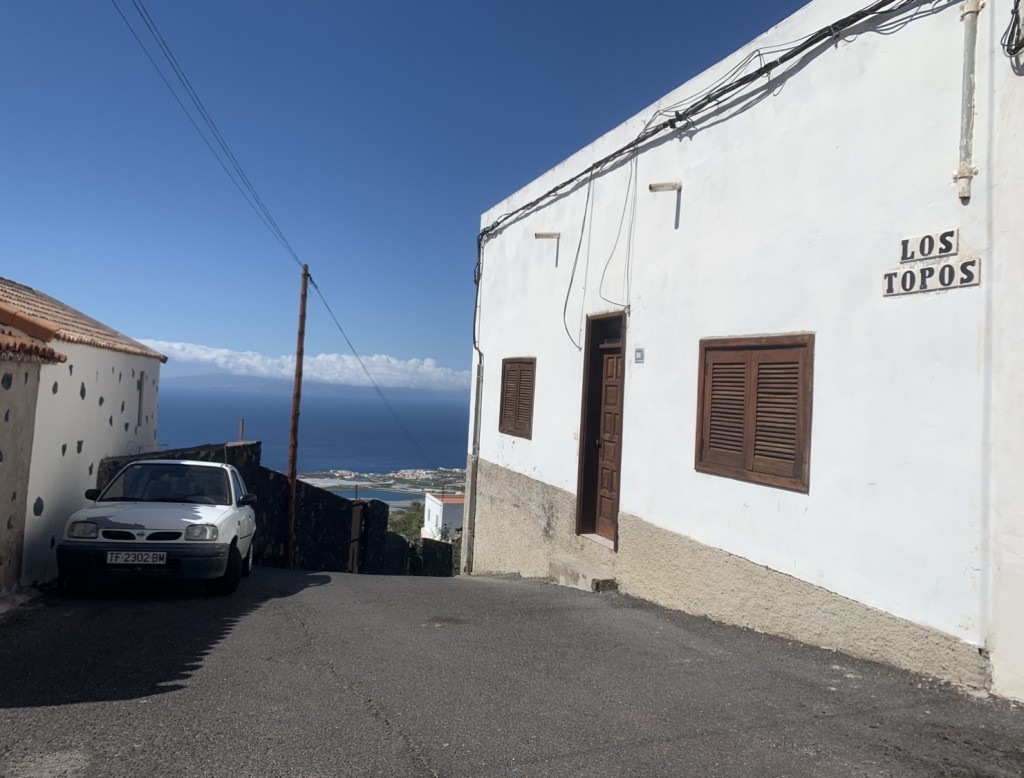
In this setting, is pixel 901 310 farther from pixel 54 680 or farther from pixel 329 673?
pixel 54 680

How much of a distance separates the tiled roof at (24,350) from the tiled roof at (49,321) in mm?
173

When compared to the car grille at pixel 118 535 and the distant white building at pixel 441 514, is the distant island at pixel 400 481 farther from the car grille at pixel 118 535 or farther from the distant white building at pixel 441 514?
the car grille at pixel 118 535

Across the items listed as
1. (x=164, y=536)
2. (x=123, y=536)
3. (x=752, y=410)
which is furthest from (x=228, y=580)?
(x=752, y=410)

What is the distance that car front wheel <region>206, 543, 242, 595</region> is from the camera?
820 centimetres

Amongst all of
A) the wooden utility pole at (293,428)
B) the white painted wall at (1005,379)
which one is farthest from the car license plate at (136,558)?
the wooden utility pole at (293,428)

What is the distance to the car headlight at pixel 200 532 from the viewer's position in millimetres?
7902

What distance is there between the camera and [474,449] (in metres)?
15.0

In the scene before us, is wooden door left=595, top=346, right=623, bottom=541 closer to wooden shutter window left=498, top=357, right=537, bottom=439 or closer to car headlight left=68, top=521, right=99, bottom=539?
wooden shutter window left=498, top=357, right=537, bottom=439

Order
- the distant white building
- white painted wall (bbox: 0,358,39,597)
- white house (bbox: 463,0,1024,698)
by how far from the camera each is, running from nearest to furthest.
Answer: white house (bbox: 463,0,1024,698) → white painted wall (bbox: 0,358,39,597) → the distant white building

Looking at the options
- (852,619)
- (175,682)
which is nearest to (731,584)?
(852,619)

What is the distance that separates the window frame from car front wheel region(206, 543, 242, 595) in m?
5.09

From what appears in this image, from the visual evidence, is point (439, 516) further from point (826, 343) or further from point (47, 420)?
point (826, 343)

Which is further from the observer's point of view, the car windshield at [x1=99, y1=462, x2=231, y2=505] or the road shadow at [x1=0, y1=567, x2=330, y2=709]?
the car windshield at [x1=99, y1=462, x2=231, y2=505]

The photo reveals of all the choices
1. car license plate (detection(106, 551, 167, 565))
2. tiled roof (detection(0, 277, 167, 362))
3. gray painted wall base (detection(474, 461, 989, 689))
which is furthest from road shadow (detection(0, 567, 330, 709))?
gray painted wall base (detection(474, 461, 989, 689))
